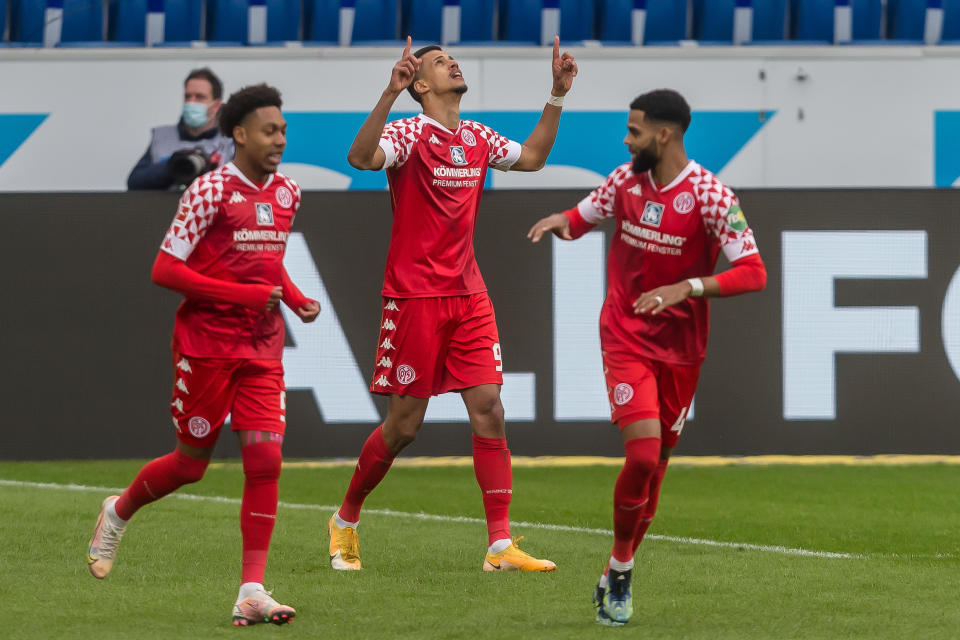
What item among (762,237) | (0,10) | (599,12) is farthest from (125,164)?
(762,237)

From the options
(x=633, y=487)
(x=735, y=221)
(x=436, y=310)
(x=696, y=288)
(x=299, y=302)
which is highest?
(x=735, y=221)

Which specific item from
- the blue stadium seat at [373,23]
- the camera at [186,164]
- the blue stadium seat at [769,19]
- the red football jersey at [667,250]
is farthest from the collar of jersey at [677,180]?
the blue stadium seat at [769,19]

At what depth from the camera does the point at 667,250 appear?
5359 mm

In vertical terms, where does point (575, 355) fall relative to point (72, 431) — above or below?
above

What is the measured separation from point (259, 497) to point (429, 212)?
1676mm

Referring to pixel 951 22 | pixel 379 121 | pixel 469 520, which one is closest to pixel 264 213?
pixel 379 121

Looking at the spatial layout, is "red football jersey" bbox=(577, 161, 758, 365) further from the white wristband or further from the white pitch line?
the white pitch line

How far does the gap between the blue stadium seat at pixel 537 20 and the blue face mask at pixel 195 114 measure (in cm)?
465

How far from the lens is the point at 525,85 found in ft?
45.0

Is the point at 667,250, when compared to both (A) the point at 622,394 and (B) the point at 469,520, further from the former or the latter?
(B) the point at 469,520

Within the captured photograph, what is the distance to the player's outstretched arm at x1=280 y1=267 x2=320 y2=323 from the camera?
5.26 meters

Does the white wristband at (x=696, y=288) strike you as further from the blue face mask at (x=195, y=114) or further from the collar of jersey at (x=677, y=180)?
the blue face mask at (x=195, y=114)

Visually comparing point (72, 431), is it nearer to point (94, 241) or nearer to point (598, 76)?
point (94, 241)

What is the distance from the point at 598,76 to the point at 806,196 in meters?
3.88
